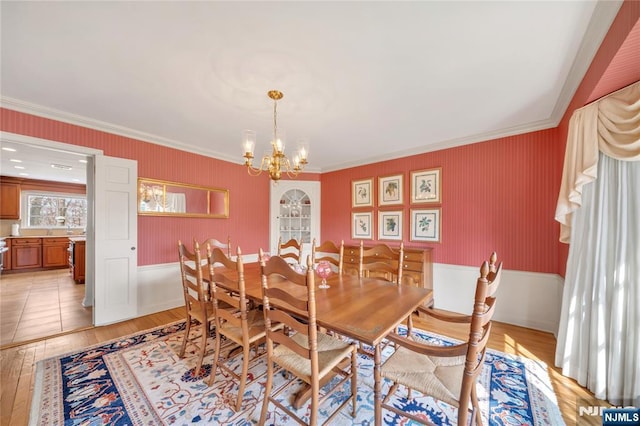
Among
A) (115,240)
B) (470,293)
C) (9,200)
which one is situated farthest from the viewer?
(9,200)

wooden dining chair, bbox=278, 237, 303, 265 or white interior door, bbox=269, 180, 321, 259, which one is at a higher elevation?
white interior door, bbox=269, 180, 321, 259

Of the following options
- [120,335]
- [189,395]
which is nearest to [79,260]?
[120,335]

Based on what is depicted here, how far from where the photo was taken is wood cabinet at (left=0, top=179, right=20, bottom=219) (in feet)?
19.3

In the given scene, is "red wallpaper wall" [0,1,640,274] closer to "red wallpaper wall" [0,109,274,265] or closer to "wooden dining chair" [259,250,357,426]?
"red wallpaper wall" [0,109,274,265]

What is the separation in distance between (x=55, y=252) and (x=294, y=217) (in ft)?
22.2

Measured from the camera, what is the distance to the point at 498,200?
3113mm

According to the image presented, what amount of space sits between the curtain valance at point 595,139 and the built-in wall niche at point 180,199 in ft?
14.4

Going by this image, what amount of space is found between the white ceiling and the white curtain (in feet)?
1.54

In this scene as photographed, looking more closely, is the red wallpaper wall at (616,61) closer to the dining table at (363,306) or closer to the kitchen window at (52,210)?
the dining table at (363,306)

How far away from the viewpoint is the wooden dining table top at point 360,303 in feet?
4.14

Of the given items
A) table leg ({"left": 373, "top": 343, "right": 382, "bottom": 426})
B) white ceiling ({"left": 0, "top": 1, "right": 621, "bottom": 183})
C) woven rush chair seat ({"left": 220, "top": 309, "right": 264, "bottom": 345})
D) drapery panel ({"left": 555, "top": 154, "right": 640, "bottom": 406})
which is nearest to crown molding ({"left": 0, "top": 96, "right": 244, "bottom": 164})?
white ceiling ({"left": 0, "top": 1, "right": 621, "bottom": 183})

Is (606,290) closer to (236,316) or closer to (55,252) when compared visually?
(236,316)

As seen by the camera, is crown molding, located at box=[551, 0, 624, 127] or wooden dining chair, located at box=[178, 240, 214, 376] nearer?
crown molding, located at box=[551, 0, 624, 127]

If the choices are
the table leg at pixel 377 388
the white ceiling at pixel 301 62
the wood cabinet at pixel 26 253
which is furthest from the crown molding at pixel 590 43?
the wood cabinet at pixel 26 253
